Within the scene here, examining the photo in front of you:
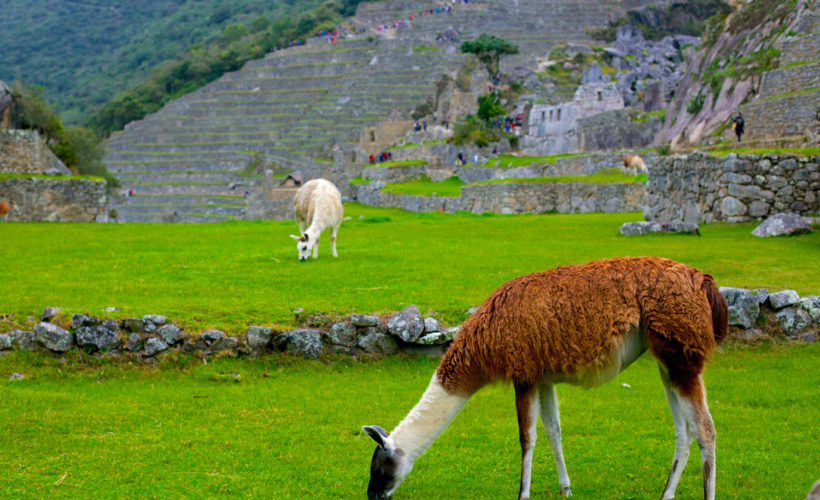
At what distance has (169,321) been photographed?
33.6 ft

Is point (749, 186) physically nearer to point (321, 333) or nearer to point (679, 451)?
point (321, 333)

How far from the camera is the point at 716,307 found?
585 cm

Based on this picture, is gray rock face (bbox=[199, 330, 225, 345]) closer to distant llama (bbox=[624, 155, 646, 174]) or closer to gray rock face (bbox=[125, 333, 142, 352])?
gray rock face (bbox=[125, 333, 142, 352])

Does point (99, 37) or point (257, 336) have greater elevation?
point (99, 37)

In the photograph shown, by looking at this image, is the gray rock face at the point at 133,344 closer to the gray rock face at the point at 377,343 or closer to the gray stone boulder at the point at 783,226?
the gray rock face at the point at 377,343

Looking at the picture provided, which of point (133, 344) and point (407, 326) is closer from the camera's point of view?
point (133, 344)

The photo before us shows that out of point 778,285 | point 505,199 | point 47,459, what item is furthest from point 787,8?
point 47,459

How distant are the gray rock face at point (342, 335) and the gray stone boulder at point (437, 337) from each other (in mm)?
825

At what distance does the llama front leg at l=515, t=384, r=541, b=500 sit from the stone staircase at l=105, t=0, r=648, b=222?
48055 mm

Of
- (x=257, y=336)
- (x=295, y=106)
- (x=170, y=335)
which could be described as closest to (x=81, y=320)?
(x=170, y=335)

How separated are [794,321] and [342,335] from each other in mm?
5718

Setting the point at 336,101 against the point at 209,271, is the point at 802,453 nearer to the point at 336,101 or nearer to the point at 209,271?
the point at 209,271

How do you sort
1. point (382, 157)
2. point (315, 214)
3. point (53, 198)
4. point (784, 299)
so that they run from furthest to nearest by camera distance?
point (382, 157), point (53, 198), point (315, 214), point (784, 299)

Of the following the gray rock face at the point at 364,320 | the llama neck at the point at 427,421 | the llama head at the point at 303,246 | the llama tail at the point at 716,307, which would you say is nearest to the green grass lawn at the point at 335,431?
the gray rock face at the point at 364,320
